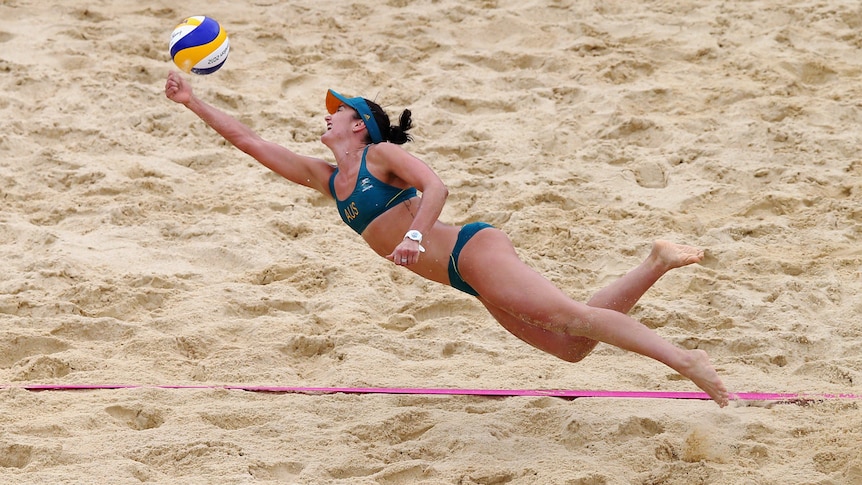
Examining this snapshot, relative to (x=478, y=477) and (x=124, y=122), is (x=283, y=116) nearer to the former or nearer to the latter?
(x=124, y=122)

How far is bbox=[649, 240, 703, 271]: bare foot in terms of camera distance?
4141 mm

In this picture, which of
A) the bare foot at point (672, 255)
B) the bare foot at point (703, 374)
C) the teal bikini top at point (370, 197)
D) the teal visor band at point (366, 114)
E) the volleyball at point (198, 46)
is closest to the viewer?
the bare foot at point (703, 374)

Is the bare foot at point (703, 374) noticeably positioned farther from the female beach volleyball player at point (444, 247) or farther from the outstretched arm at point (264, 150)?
the outstretched arm at point (264, 150)

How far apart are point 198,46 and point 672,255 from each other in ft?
7.03

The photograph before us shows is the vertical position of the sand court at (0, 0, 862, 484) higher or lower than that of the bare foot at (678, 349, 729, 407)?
lower

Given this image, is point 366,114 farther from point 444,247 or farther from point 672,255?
point 672,255

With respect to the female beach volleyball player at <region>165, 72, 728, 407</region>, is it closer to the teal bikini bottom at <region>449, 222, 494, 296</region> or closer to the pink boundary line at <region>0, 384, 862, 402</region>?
the teal bikini bottom at <region>449, 222, 494, 296</region>

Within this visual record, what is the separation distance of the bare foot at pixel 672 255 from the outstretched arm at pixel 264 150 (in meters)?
1.34

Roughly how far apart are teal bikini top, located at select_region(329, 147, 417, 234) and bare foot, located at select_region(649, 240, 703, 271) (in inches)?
38.0

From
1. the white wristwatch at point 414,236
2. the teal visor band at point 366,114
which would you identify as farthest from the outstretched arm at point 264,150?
the white wristwatch at point 414,236

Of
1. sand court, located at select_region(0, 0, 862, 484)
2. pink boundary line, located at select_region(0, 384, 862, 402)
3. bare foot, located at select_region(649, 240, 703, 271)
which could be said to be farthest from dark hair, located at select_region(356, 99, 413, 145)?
bare foot, located at select_region(649, 240, 703, 271)

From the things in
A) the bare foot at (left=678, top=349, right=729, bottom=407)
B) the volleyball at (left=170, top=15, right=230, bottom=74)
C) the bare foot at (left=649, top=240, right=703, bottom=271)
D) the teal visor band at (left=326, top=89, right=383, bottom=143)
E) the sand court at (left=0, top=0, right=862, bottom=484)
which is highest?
the volleyball at (left=170, top=15, right=230, bottom=74)

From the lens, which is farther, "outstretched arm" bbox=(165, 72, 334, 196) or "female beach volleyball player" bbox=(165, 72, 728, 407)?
"outstretched arm" bbox=(165, 72, 334, 196)

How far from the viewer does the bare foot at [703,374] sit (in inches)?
150
